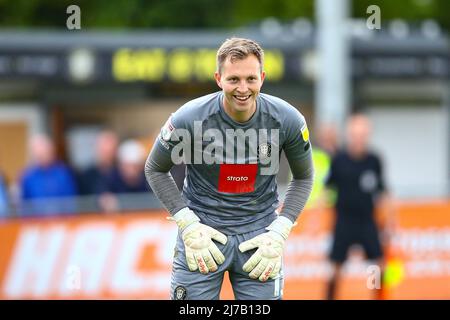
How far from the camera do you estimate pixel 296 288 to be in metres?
14.6

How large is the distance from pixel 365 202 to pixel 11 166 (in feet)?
24.3

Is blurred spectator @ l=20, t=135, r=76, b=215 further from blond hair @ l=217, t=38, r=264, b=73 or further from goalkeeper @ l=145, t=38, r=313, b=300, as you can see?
blond hair @ l=217, t=38, r=264, b=73

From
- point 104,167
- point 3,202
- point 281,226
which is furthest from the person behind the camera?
point 104,167

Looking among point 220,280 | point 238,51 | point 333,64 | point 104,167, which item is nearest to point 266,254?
point 220,280

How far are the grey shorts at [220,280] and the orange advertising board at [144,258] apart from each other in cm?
630

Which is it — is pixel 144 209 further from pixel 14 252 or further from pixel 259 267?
pixel 259 267

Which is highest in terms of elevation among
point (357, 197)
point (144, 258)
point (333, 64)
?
point (333, 64)

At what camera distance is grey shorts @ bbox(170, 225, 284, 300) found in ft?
22.9

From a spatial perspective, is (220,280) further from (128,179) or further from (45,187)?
(45,187)

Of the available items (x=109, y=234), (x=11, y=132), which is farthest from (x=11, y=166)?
(x=109, y=234)

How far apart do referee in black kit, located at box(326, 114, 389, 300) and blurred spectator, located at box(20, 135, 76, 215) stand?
3.10 meters

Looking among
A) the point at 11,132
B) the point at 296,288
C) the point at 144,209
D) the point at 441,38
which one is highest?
the point at 441,38

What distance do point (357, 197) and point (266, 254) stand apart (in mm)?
6809

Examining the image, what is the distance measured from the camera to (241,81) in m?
6.69
